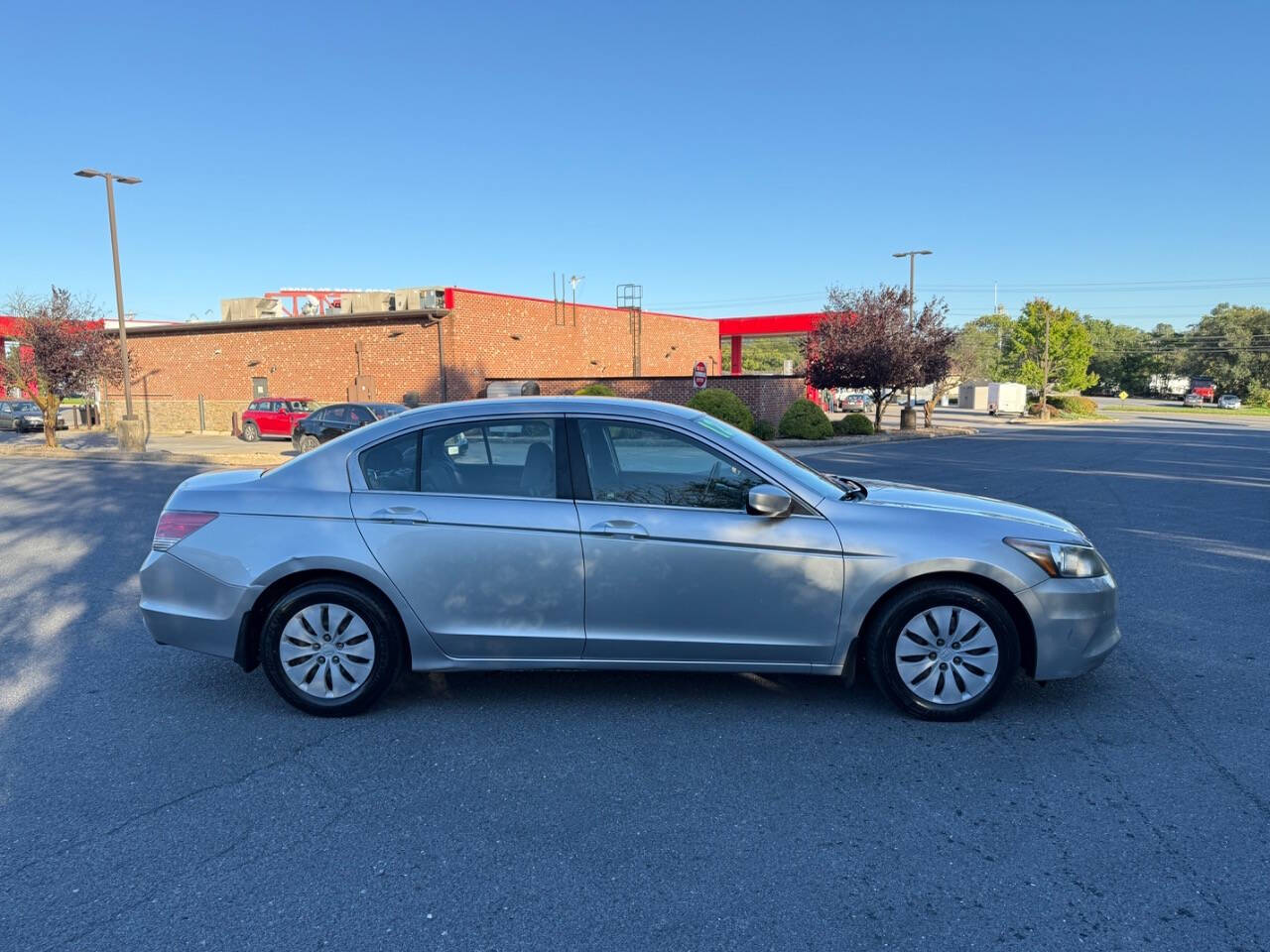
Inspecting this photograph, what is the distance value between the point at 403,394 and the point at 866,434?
56.8 feet

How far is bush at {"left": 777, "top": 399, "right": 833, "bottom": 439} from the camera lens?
2708cm

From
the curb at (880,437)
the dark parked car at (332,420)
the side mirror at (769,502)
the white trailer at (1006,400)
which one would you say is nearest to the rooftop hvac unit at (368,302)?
the dark parked car at (332,420)

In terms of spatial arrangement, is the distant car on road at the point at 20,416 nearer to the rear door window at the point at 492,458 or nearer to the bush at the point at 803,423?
the bush at the point at 803,423

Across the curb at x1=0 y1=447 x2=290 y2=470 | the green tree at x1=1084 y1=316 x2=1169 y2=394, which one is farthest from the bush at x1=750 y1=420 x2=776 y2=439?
the green tree at x1=1084 y1=316 x2=1169 y2=394

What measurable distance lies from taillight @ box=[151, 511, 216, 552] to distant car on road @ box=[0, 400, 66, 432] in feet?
117

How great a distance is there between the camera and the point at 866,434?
1219 inches

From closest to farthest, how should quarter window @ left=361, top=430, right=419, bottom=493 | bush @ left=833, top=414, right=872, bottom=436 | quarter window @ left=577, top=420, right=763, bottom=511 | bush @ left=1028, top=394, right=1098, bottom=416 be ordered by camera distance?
quarter window @ left=577, top=420, right=763, bottom=511, quarter window @ left=361, top=430, right=419, bottom=493, bush @ left=833, top=414, right=872, bottom=436, bush @ left=1028, top=394, right=1098, bottom=416

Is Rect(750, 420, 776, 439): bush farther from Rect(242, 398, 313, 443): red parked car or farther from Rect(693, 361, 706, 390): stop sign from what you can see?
Rect(242, 398, 313, 443): red parked car

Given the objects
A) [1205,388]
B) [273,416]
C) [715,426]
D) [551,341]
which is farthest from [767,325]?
[1205,388]

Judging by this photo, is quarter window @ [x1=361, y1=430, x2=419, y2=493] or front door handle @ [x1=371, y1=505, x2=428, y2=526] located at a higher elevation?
quarter window @ [x1=361, y1=430, x2=419, y2=493]

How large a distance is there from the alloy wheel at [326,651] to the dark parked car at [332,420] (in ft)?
56.4

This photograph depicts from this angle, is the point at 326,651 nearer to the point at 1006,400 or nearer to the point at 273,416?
the point at 273,416

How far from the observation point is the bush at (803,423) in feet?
88.8

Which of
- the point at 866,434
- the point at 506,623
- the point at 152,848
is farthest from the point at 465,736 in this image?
the point at 866,434
